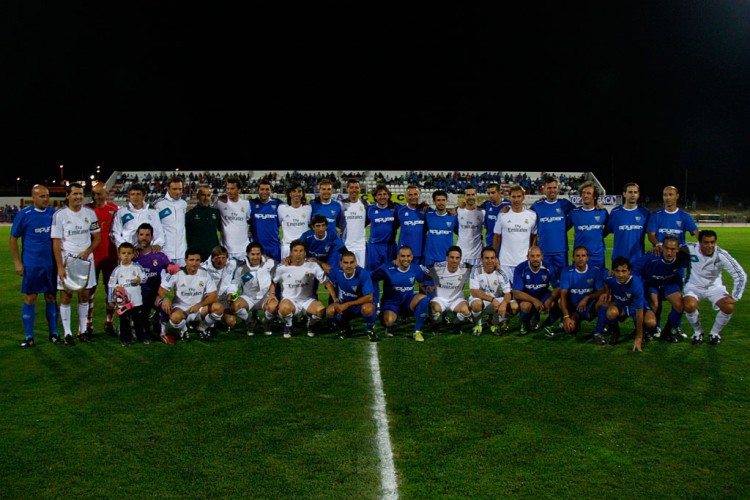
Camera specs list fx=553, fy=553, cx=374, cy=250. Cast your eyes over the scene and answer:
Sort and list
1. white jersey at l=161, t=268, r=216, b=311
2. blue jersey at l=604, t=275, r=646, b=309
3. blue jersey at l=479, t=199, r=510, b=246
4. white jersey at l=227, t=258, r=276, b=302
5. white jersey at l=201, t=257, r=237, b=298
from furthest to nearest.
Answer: blue jersey at l=479, t=199, r=510, b=246, white jersey at l=227, t=258, r=276, b=302, white jersey at l=201, t=257, r=237, b=298, white jersey at l=161, t=268, r=216, b=311, blue jersey at l=604, t=275, r=646, b=309

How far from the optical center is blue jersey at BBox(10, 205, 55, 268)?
241 inches

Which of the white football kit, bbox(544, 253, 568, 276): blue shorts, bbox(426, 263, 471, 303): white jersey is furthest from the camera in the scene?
bbox(544, 253, 568, 276): blue shorts

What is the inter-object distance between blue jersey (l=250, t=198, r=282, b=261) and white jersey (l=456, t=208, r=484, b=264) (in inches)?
102

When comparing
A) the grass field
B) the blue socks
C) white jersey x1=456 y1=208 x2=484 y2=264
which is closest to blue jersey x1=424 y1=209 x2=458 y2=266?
white jersey x1=456 y1=208 x2=484 y2=264

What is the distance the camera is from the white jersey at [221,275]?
6.85 metres

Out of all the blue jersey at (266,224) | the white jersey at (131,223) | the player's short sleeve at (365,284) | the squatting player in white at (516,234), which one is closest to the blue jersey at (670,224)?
the squatting player in white at (516,234)

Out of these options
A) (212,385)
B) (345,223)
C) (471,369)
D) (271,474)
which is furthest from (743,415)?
(345,223)

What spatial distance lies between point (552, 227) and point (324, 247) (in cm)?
305

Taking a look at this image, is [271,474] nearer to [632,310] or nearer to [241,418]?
[241,418]

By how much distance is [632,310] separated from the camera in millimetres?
6301

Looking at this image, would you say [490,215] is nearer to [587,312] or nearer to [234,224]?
[587,312]

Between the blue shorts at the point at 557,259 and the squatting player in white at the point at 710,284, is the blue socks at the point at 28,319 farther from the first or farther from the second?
the squatting player in white at the point at 710,284

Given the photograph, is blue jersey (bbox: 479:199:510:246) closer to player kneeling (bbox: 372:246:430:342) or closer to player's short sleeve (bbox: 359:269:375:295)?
player kneeling (bbox: 372:246:430:342)

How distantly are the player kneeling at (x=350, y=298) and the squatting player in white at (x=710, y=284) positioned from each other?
11.9 feet
